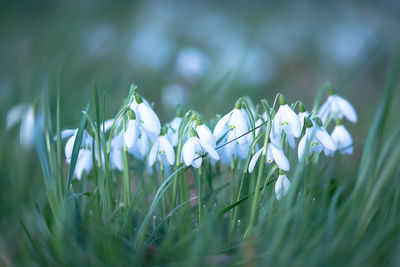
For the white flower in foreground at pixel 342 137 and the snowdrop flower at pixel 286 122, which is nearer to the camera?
the snowdrop flower at pixel 286 122

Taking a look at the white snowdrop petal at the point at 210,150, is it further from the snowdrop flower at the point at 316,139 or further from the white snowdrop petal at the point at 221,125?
the snowdrop flower at the point at 316,139

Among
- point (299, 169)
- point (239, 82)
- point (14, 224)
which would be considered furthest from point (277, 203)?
point (239, 82)

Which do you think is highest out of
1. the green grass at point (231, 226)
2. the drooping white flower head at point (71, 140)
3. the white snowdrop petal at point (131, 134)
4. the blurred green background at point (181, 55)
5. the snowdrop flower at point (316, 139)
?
the blurred green background at point (181, 55)

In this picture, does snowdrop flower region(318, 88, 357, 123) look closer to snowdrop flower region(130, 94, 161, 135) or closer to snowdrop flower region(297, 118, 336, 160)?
snowdrop flower region(297, 118, 336, 160)

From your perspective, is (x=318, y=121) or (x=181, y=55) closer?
(x=318, y=121)

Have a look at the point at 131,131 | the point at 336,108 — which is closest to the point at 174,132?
the point at 131,131

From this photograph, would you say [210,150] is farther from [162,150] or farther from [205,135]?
[162,150]

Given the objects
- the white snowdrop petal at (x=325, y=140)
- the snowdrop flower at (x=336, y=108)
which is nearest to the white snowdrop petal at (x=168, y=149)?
the white snowdrop petal at (x=325, y=140)
